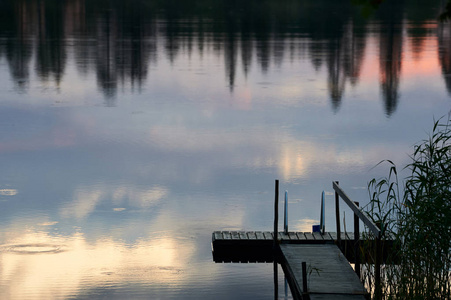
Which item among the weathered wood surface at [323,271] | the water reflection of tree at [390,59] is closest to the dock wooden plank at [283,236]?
the weathered wood surface at [323,271]

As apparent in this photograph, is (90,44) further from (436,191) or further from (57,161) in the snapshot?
(436,191)

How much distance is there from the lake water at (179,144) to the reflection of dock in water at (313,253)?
343mm

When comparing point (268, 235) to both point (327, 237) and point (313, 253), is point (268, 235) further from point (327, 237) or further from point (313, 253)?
point (313, 253)

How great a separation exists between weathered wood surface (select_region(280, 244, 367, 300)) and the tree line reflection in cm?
1825

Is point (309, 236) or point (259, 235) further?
point (259, 235)

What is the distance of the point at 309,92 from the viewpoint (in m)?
37.4

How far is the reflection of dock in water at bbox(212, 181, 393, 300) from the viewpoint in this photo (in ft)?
44.0

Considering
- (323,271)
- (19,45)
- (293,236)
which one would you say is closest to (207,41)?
(19,45)

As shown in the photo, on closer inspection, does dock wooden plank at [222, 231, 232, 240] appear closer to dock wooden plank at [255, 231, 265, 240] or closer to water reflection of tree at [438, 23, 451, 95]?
dock wooden plank at [255, 231, 265, 240]

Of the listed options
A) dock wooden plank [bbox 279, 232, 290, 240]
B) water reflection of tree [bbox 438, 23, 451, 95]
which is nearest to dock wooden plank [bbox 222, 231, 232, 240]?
dock wooden plank [bbox 279, 232, 290, 240]

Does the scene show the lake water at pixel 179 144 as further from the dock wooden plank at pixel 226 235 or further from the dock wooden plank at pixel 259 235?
the dock wooden plank at pixel 259 235

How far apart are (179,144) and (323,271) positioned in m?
12.2

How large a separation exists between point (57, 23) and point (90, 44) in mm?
23387

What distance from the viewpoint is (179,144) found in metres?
25.9
